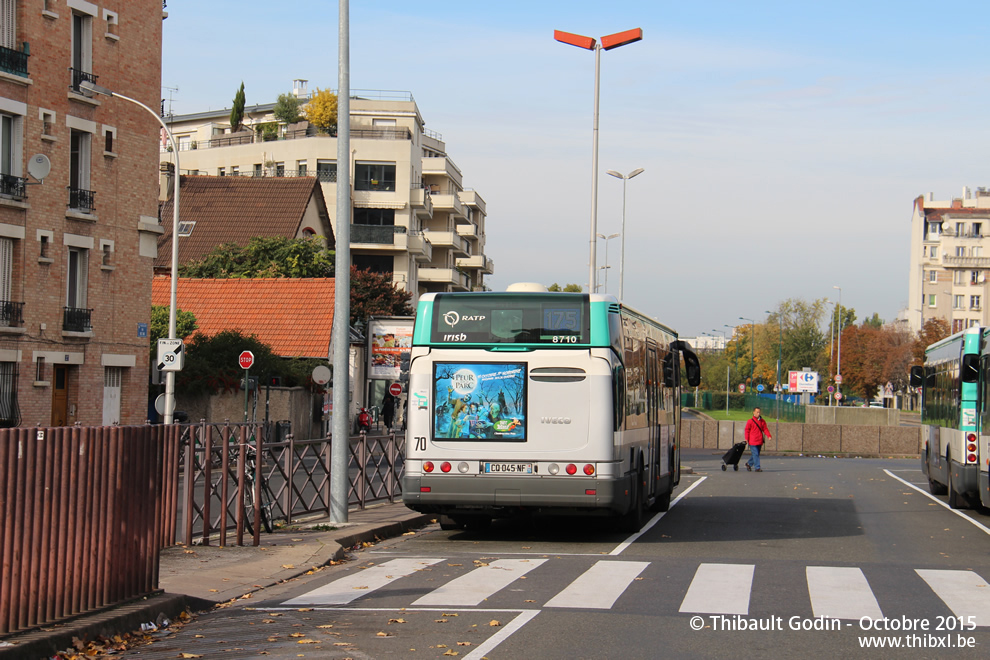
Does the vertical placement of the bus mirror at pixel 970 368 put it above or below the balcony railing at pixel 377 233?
below

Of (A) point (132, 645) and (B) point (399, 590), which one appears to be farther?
(B) point (399, 590)

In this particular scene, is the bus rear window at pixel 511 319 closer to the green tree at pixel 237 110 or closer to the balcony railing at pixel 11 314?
the balcony railing at pixel 11 314

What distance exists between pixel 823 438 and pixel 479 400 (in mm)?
40282

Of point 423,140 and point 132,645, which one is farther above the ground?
point 423,140

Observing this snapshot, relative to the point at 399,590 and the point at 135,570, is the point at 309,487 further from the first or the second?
the point at 135,570

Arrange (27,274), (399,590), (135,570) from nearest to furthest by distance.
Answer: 1. (135,570)
2. (399,590)
3. (27,274)

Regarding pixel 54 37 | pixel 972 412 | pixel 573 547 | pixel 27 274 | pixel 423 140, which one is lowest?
pixel 573 547

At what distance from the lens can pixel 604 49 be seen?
111ft

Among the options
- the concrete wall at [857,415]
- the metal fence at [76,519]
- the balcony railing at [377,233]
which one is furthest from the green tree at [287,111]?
the metal fence at [76,519]

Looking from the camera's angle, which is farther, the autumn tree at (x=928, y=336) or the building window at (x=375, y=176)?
the autumn tree at (x=928, y=336)

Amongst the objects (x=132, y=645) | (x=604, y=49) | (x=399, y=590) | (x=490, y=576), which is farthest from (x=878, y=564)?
(x=604, y=49)

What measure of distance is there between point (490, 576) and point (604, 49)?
989 inches

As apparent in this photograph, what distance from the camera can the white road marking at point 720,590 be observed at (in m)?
9.50

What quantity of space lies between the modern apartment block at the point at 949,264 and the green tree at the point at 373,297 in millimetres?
75656
